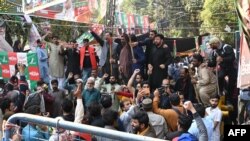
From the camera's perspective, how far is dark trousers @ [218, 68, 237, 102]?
29.8 ft

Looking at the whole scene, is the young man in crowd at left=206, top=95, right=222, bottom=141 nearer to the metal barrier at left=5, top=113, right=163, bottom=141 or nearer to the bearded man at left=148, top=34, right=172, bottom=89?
the bearded man at left=148, top=34, right=172, bottom=89

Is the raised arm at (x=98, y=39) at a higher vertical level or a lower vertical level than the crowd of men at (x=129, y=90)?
higher

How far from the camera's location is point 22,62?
12.0 metres

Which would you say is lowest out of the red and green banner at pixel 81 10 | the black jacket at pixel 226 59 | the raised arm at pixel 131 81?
the raised arm at pixel 131 81

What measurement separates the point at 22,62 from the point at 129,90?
145 inches

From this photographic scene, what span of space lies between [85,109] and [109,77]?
2.08 metres

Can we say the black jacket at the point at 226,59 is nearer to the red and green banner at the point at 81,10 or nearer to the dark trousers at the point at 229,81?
the dark trousers at the point at 229,81

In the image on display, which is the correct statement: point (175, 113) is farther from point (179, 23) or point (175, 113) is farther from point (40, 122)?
point (179, 23)

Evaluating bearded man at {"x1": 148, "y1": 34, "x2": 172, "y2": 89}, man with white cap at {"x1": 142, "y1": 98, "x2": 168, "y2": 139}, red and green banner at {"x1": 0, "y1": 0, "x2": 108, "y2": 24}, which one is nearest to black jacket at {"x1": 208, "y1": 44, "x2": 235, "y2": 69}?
bearded man at {"x1": 148, "y1": 34, "x2": 172, "y2": 89}

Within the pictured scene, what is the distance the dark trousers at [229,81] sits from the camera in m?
9.09

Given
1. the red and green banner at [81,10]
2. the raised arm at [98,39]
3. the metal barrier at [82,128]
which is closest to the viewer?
the metal barrier at [82,128]

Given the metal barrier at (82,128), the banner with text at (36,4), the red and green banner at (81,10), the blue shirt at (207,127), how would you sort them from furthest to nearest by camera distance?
the banner with text at (36,4), the red and green banner at (81,10), the blue shirt at (207,127), the metal barrier at (82,128)

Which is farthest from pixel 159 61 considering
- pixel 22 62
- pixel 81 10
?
pixel 22 62

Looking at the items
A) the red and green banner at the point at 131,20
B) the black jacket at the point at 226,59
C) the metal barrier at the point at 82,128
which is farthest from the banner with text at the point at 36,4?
the red and green banner at the point at 131,20
